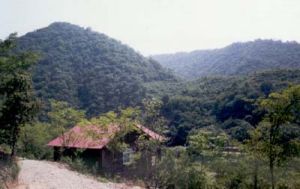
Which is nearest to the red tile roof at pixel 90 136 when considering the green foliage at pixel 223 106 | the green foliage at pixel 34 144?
the green foliage at pixel 34 144

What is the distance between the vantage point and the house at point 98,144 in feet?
84.8

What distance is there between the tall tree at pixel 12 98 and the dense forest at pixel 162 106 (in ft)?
0.18

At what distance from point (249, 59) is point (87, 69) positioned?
45.9 meters

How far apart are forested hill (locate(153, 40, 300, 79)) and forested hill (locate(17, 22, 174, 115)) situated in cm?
2108

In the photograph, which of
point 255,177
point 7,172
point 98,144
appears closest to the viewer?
point 7,172

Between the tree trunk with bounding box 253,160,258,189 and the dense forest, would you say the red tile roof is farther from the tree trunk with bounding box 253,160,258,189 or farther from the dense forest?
the tree trunk with bounding box 253,160,258,189

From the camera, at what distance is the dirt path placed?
732 inches

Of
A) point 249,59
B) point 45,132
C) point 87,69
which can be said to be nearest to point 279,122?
Result: point 45,132

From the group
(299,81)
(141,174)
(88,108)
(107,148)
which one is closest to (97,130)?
(107,148)

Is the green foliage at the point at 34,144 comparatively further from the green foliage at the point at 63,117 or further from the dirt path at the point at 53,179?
the dirt path at the point at 53,179

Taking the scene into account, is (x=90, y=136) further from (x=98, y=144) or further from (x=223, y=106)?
(x=223, y=106)

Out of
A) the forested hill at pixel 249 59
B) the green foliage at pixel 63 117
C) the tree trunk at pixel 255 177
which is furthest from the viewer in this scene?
the forested hill at pixel 249 59

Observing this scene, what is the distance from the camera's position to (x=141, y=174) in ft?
90.5

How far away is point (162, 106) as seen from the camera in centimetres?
5838
